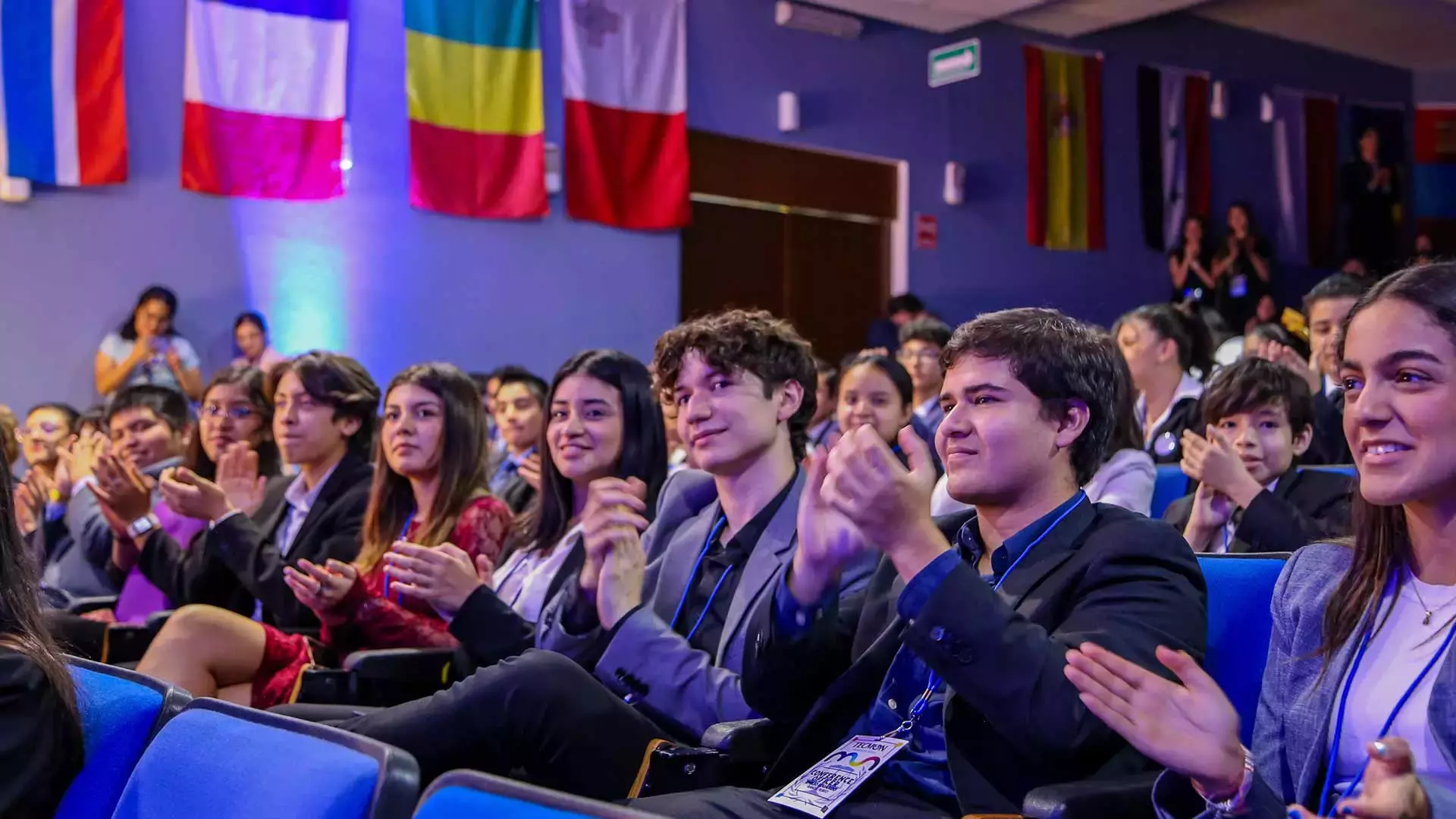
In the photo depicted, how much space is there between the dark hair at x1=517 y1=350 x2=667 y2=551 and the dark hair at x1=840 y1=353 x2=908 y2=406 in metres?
1.64

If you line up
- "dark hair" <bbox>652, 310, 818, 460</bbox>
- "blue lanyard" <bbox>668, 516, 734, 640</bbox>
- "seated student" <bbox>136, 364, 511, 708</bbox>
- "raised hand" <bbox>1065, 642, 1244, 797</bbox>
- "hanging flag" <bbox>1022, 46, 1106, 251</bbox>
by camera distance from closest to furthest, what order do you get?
1. "raised hand" <bbox>1065, 642, 1244, 797</bbox>
2. "blue lanyard" <bbox>668, 516, 734, 640</bbox>
3. "dark hair" <bbox>652, 310, 818, 460</bbox>
4. "seated student" <bbox>136, 364, 511, 708</bbox>
5. "hanging flag" <bbox>1022, 46, 1106, 251</bbox>

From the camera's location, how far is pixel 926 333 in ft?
17.8

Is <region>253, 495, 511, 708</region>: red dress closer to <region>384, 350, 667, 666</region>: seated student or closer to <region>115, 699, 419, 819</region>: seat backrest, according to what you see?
<region>384, 350, 667, 666</region>: seated student

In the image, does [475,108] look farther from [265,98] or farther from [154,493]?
[154,493]

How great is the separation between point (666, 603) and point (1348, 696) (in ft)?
4.19

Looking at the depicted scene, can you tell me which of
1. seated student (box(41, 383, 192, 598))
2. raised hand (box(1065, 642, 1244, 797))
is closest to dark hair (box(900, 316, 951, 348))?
seated student (box(41, 383, 192, 598))

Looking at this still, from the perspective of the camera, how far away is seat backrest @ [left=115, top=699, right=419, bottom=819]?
1.14 meters

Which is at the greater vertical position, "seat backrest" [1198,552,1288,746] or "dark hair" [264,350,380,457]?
"dark hair" [264,350,380,457]

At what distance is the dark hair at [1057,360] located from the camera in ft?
5.94

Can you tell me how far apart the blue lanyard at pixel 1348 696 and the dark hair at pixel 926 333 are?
3822 mm

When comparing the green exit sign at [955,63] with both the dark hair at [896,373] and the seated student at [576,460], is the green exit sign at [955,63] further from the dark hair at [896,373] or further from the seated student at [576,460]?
the seated student at [576,460]

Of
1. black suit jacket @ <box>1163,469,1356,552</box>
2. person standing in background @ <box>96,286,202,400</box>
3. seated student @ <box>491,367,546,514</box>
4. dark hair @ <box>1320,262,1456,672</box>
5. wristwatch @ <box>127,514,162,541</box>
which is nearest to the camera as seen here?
dark hair @ <box>1320,262,1456,672</box>

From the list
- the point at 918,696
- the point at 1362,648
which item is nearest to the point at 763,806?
the point at 918,696

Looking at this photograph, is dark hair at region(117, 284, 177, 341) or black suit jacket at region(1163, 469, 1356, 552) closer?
black suit jacket at region(1163, 469, 1356, 552)
